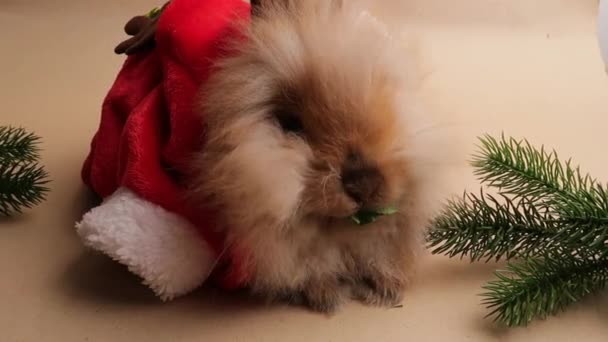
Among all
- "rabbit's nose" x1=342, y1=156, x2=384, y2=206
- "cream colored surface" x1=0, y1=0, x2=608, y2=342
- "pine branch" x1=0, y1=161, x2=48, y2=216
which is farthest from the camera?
"pine branch" x1=0, y1=161, x2=48, y2=216

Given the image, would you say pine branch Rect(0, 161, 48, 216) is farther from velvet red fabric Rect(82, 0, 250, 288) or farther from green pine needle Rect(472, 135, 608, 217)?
green pine needle Rect(472, 135, 608, 217)

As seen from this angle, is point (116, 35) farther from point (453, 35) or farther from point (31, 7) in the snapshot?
point (453, 35)

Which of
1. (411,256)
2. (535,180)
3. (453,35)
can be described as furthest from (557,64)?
(411,256)

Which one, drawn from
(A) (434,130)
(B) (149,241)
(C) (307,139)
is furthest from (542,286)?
(B) (149,241)

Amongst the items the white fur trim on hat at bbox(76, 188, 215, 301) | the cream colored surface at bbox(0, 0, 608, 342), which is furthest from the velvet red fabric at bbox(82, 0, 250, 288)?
the cream colored surface at bbox(0, 0, 608, 342)

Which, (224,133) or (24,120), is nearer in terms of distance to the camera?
(224,133)
